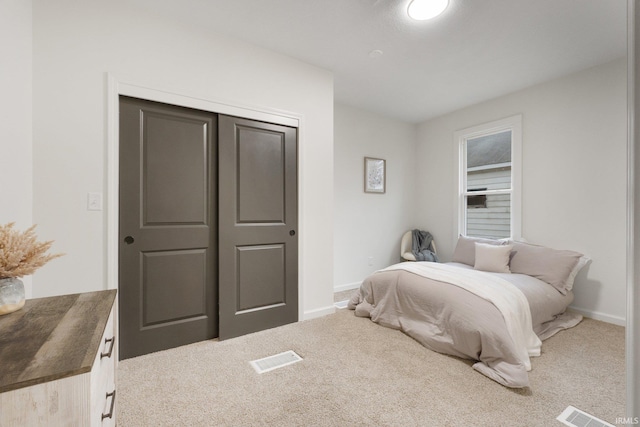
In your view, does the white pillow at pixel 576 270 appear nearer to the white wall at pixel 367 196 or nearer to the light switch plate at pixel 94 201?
the white wall at pixel 367 196

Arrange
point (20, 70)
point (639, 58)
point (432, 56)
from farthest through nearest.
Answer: point (432, 56)
point (20, 70)
point (639, 58)

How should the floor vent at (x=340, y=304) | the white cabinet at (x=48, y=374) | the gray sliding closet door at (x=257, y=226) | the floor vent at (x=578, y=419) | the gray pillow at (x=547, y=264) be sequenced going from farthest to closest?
1. the floor vent at (x=340, y=304)
2. the gray pillow at (x=547, y=264)
3. the gray sliding closet door at (x=257, y=226)
4. the floor vent at (x=578, y=419)
5. the white cabinet at (x=48, y=374)

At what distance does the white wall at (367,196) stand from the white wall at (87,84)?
1787 mm

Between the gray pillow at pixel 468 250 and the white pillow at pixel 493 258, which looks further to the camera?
the gray pillow at pixel 468 250

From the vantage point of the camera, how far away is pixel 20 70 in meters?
1.64

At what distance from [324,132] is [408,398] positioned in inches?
94.9

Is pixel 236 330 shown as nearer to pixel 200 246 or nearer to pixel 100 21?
pixel 200 246

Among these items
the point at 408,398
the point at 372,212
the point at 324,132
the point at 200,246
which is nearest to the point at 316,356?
the point at 408,398

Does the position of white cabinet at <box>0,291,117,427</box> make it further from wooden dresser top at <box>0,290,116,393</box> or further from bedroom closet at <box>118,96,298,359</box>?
bedroom closet at <box>118,96,298,359</box>

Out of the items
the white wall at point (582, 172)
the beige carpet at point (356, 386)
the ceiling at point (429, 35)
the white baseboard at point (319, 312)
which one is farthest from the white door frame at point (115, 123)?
the white wall at point (582, 172)

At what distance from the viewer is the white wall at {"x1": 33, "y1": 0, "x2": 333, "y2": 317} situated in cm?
182

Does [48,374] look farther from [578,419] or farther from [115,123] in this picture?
[578,419]

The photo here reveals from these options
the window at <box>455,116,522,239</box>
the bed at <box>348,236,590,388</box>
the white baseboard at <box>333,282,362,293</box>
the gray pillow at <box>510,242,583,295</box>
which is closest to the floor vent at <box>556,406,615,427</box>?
the bed at <box>348,236,590,388</box>

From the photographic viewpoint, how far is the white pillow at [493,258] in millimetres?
3022
